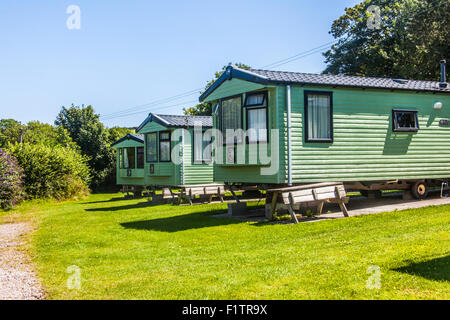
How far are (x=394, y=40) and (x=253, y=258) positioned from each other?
2499cm

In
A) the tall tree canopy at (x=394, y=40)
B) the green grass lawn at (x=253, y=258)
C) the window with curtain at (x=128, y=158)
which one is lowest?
the green grass lawn at (x=253, y=258)

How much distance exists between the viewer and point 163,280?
5.78 meters

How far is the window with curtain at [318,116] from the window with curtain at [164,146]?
30.5 ft

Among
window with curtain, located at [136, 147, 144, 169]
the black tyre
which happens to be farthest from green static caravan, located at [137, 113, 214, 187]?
the black tyre

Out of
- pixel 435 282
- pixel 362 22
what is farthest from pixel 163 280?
pixel 362 22

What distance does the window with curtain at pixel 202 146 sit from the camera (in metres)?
19.8

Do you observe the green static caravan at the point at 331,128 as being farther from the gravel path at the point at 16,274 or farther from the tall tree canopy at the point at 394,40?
the tall tree canopy at the point at 394,40

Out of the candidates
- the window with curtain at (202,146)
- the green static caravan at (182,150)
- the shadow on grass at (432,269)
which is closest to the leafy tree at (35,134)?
the green static caravan at (182,150)

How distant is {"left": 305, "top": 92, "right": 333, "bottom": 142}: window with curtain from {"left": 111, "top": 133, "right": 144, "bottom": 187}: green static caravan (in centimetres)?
1434

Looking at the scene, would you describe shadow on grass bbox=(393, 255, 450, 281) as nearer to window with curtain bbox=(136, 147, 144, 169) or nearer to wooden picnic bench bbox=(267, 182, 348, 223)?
wooden picnic bench bbox=(267, 182, 348, 223)

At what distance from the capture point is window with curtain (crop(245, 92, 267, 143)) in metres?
12.0

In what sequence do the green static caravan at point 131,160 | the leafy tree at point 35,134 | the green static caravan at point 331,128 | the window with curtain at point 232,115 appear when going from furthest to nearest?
the leafy tree at point 35,134 < the green static caravan at point 131,160 < the window with curtain at point 232,115 < the green static caravan at point 331,128

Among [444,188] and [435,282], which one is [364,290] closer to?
[435,282]

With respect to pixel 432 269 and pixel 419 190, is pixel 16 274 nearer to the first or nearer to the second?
pixel 432 269
